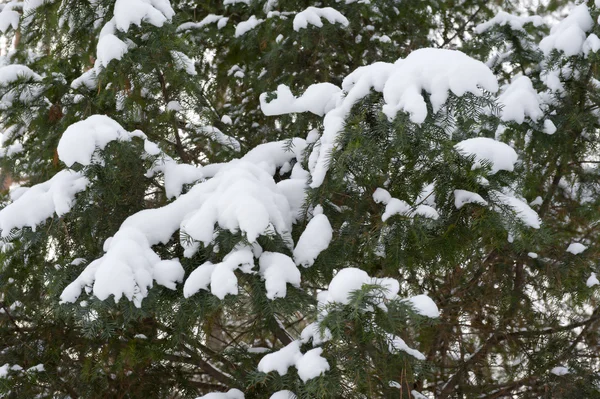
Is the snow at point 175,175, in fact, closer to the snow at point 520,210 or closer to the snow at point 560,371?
the snow at point 520,210

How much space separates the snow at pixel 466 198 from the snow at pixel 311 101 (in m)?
0.82

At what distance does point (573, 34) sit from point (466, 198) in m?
2.21

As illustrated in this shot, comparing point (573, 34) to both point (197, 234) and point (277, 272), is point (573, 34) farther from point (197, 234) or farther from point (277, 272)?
point (197, 234)

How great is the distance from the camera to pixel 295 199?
323 centimetres

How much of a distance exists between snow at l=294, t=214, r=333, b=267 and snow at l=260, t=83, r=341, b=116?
646 mm

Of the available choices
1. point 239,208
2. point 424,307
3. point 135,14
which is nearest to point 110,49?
point 135,14

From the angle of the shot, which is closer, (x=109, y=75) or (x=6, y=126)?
(x=109, y=75)

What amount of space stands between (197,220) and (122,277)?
40 cm

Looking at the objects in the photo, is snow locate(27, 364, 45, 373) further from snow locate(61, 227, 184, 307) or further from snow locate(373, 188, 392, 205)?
snow locate(373, 188, 392, 205)

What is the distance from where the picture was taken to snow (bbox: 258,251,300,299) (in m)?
2.62

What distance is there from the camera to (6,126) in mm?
4266

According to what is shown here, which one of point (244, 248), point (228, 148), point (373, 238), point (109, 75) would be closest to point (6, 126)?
point (109, 75)

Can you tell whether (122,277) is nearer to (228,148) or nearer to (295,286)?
(295,286)

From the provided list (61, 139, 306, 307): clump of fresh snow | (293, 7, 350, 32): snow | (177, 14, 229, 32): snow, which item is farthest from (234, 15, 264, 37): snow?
(61, 139, 306, 307): clump of fresh snow
